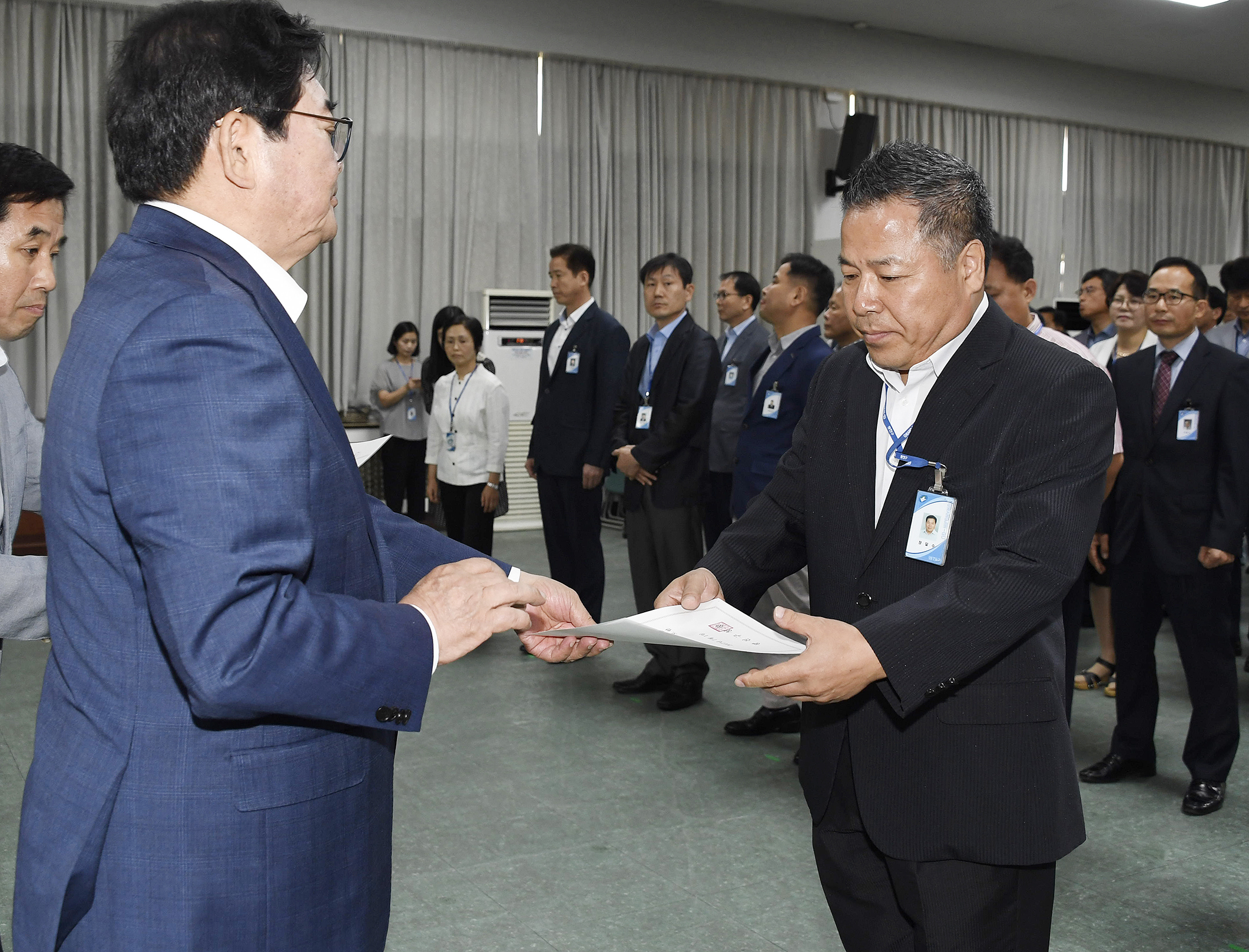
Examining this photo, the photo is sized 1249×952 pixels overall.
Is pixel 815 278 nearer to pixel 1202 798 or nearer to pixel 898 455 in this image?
pixel 1202 798

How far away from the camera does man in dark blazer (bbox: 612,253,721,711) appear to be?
4.47m

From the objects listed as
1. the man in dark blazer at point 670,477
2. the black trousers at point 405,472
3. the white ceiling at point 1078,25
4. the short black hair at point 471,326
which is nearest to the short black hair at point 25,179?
the man in dark blazer at point 670,477

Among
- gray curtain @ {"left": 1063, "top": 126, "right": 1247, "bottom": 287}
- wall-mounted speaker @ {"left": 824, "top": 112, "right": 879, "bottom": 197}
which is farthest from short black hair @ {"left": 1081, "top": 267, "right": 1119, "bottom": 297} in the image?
gray curtain @ {"left": 1063, "top": 126, "right": 1247, "bottom": 287}

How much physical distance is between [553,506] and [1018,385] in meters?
3.78

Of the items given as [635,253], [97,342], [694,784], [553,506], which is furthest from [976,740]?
[635,253]

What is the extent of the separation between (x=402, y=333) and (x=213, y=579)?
725 cm

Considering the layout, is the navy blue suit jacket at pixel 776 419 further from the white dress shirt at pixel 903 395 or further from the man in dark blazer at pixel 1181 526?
the white dress shirt at pixel 903 395

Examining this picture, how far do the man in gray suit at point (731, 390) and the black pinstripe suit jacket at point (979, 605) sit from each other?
299 centimetres

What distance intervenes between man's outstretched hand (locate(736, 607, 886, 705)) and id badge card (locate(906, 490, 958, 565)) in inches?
6.8

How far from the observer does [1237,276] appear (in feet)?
17.2

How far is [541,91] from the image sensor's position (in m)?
8.98

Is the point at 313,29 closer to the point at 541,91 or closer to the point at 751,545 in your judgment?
the point at 751,545

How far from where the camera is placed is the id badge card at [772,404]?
4060 millimetres

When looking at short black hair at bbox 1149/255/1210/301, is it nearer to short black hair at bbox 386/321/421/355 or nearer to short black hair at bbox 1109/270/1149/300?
short black hair at bbox 1109/270/1149/300
